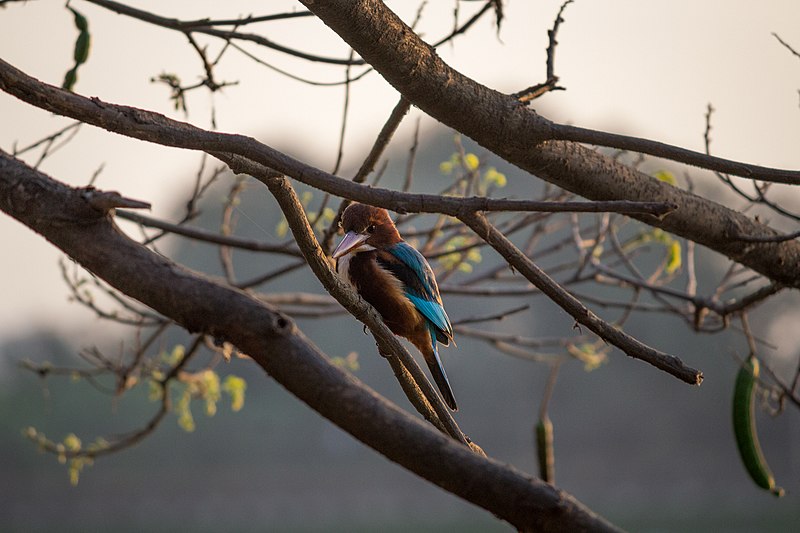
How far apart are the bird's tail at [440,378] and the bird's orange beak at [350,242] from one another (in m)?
0.38

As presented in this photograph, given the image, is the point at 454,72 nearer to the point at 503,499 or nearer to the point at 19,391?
the point at 503,499

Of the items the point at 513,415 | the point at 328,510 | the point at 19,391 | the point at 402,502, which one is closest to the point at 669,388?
the point at 513,415

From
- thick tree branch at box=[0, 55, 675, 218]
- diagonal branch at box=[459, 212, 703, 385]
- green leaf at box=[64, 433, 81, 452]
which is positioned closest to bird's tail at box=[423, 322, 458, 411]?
diagonal branch at box=[459, 212, 703, 385]

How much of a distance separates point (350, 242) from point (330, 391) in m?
1.64

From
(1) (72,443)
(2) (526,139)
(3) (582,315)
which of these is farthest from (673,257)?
(1) (72,443)

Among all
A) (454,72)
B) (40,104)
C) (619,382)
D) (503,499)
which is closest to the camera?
(503,499)

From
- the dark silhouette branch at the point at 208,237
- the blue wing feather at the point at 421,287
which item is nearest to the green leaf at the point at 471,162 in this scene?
the dark silhouette branch at the point at 208,237

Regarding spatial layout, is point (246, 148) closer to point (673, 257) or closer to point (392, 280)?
point (392, 280)

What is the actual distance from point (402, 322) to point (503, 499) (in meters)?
1.72

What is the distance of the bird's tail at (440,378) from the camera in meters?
2.99

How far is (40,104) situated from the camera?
86.8 inches

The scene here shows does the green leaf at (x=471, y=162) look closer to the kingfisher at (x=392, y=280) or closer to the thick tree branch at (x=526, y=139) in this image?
the kingfisher at (x=392, y=280)

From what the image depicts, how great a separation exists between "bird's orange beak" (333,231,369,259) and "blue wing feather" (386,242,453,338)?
0.13 metres

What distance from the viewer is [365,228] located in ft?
11.0
